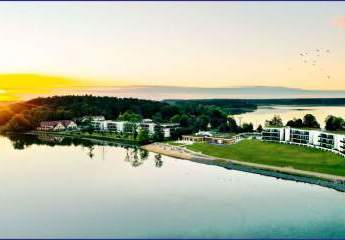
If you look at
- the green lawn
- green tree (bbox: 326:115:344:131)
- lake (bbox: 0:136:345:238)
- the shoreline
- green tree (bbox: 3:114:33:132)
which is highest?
green tree (bbox: 326:115:344:131)

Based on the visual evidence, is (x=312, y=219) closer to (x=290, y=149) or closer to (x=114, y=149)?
(x=290, y=149)

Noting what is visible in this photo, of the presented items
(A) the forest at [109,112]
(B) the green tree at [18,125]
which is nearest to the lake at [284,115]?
(A) the forest at [109,112]

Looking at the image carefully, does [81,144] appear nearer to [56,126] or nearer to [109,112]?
[56,126]

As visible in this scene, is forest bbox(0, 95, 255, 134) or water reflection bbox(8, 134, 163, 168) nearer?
water reflection bbox(8, 134, 163, 168)

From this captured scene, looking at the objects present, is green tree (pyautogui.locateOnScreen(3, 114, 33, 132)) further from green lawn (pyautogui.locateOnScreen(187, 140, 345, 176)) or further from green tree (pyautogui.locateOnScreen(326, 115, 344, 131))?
green tree (pyautogui.locateOnScreen(326, 115, 344, 131))

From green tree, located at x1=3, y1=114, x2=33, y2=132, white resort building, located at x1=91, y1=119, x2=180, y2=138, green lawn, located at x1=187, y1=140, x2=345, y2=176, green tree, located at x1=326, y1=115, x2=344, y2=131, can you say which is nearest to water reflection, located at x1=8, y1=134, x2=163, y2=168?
green tree, located at x1=3, y1=114, x2=33, y2=132

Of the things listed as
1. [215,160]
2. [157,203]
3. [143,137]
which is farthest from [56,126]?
[157,203]
